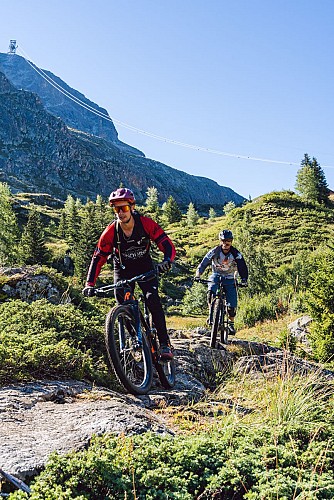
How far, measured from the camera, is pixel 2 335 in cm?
600

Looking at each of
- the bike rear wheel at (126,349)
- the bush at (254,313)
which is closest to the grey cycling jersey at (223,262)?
the bike rear wheel at (126,349)

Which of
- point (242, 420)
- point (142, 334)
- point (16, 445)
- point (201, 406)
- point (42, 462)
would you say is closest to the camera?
point (42, 462)

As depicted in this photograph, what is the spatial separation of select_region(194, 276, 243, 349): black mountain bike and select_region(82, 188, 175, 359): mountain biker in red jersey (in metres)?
3.65

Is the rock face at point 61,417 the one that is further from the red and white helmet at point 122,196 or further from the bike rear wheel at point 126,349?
the red and white helmet at point 122,196

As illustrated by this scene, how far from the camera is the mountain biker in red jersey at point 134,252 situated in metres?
6.51

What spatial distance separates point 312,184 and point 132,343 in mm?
92298

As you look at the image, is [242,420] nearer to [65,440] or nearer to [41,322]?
[65,440]

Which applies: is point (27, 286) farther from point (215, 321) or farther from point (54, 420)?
point (54, 420)

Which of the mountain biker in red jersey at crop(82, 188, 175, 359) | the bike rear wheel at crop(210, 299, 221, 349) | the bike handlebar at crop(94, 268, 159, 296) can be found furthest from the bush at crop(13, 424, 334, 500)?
the bike rear wheel at crop(210, 299, 221, 349)

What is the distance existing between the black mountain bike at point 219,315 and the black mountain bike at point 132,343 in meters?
3.44

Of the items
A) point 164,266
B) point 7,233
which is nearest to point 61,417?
point 164,266

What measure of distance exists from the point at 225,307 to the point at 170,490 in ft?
25.8

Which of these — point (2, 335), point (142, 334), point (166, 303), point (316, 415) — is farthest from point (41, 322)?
point (166, 303)

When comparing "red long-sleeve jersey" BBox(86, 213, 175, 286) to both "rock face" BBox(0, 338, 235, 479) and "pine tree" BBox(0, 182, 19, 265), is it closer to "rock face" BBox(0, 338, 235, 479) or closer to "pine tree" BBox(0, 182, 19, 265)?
"rock face" BBox(0, 338, 235, 479)
